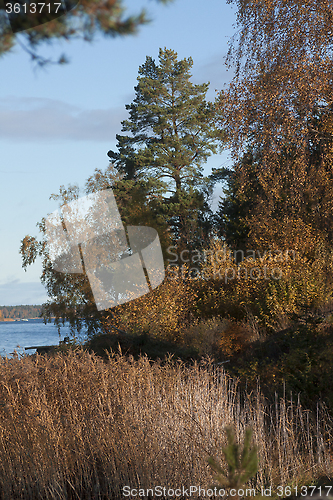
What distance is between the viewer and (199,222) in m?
20.5

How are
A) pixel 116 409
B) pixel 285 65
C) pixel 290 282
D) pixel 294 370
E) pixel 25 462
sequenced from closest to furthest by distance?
pixel 25 462 < pixel 116 409 < pixel 294 370 < pixel 285 65 < pixel 290 282

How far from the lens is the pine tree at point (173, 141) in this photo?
20250mm

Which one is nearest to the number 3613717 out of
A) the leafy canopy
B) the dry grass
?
the leafy canopy

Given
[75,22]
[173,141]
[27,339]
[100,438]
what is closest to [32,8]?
[75,22]

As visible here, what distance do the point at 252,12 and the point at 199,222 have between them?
11.9m

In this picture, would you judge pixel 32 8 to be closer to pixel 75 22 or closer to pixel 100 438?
pixel 75 22

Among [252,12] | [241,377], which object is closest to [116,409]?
[241,377]

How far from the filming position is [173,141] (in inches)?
814

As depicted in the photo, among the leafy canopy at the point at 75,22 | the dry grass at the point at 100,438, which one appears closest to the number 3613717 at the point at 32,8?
the leafy canopy at the point at 75,22

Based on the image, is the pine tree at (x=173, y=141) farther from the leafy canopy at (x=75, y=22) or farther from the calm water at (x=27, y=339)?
the leafy canopy at (x=75, y=22)

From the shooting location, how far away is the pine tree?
20.2m

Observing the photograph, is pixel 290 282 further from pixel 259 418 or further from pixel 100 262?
pixel 100 262

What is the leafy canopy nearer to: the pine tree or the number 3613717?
the number 3613717

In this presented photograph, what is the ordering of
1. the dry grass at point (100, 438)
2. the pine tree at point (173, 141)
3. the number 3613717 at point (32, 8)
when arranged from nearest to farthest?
Answer: the number 3613717 at point (32, 8) < the dry grass at point (100, 438) < the pine tree at point (173, 141)
